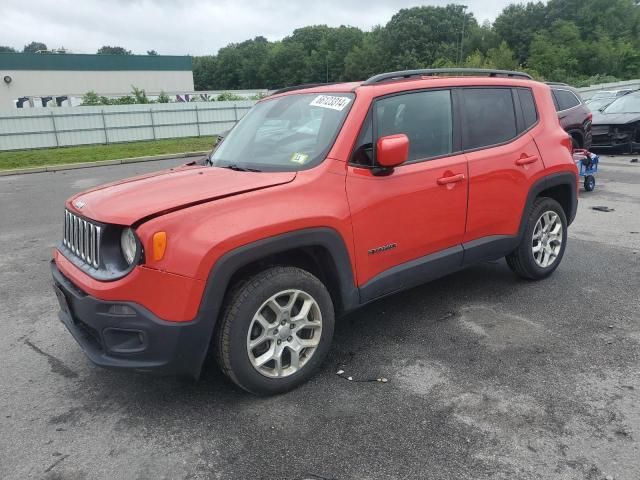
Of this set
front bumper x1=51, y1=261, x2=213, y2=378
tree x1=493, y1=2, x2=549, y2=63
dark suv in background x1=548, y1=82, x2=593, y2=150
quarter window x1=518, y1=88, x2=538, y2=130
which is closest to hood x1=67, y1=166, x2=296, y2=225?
front bumper x1=51, y1=261, x2=213, y2=378

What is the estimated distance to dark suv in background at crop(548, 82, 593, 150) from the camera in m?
11.1

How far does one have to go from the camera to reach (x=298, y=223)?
3.05 meters

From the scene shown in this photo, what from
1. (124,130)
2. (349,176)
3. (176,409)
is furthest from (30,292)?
(124,130)

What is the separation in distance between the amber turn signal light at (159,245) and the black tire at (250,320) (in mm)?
485

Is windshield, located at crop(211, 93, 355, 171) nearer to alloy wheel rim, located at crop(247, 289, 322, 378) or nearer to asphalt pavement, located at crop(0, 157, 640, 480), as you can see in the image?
alloy wheel rim, located at crop(247, 289, 322, 378)

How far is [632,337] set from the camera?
379 centimetres

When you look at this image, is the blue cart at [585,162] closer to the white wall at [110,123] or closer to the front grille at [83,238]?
the front grille at [83,238]

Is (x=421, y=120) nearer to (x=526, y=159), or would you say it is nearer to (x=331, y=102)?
(x=331, y=102)

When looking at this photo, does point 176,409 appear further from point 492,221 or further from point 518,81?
point 518,81

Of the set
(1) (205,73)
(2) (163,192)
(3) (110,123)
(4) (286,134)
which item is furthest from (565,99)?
(1) (205,73)

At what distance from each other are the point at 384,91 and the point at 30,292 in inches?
156

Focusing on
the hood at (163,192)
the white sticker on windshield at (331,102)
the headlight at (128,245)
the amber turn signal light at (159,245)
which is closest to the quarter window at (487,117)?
the white sticker on windshield at (331,102)

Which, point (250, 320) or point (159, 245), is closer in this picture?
point (159, 245)

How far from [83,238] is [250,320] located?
44.5 inches
